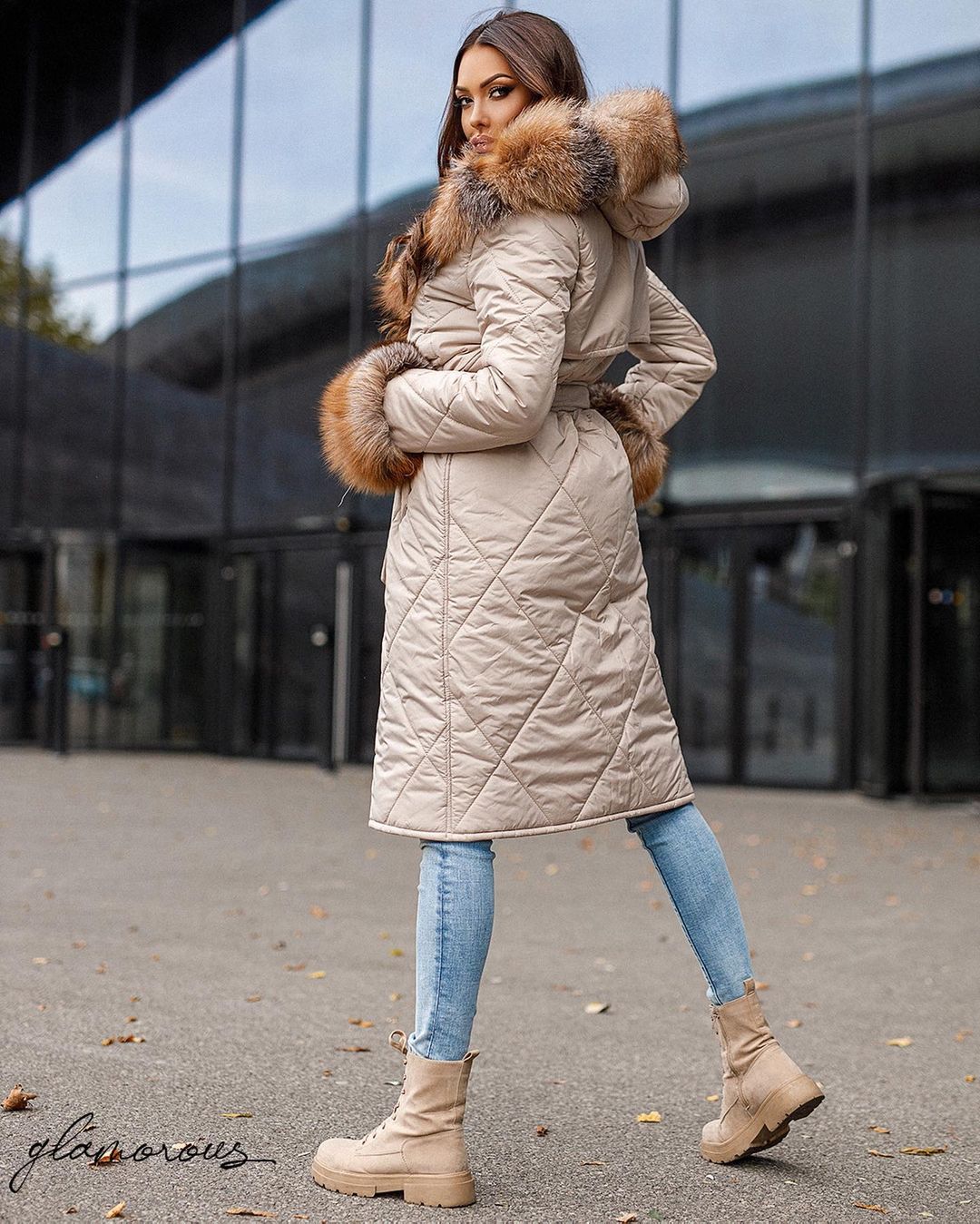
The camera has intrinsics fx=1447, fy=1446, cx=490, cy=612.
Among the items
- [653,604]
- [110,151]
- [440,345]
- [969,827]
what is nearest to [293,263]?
[110,151]

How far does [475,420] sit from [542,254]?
29 centimetres

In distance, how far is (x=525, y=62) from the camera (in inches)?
98.0

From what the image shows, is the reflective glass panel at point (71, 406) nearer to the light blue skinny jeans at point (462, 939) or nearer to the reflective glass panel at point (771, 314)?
the reflective glass panel at point (771, 314)

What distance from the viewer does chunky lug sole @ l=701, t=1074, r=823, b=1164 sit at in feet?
7.95

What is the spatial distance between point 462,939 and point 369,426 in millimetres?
885

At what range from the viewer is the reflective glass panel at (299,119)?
15.7m

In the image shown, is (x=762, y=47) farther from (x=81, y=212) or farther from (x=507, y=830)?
(x=507, y=830)

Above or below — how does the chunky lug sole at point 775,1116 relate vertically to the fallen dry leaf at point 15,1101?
above

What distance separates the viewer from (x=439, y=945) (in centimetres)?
238

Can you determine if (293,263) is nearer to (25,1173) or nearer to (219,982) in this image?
(219,982)

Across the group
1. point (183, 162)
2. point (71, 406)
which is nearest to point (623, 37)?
point (183, 162)

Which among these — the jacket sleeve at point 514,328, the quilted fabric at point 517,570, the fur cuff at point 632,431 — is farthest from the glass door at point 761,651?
the jacket sleeve at point 514,328

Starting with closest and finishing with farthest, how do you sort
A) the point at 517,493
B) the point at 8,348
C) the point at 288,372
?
1. the point at 517,493
2. the point at 288,372
3. the point at 8,348

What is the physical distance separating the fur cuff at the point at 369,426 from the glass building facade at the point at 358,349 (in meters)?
8.98
